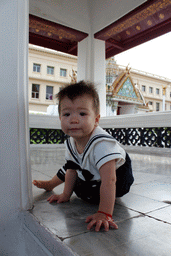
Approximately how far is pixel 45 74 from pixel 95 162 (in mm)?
18547

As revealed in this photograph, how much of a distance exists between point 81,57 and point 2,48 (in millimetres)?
3990

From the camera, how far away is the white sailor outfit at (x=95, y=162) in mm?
828

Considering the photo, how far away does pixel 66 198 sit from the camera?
0.98 meters

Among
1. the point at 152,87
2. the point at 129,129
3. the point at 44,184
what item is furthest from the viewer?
the point at 152,87

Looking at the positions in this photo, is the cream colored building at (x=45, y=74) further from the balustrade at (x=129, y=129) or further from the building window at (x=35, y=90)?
the balustrade at (x=129, y=129)

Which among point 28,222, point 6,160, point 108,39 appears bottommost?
point 28,222

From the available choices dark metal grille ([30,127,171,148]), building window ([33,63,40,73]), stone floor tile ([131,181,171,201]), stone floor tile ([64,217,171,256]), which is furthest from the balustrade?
building window ([33,63,40,73])

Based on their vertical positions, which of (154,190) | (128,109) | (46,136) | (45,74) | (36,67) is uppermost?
(36,67)

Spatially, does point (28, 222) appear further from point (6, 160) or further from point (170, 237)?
→ point (170, 237)

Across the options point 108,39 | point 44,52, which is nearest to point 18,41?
point 108,39

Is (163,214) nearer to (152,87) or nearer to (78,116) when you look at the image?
(78,116)

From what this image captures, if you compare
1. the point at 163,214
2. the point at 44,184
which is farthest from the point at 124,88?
the point at 163,214

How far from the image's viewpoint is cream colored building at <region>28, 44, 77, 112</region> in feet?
58.2

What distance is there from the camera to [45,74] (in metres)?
18.4
